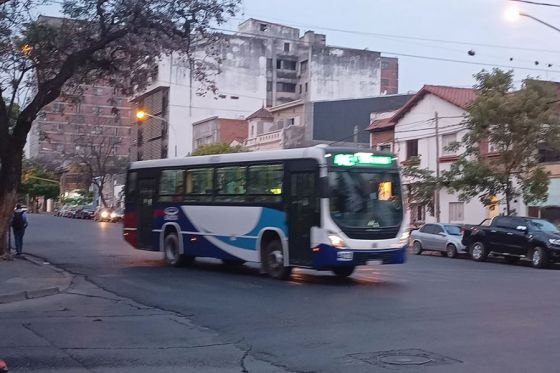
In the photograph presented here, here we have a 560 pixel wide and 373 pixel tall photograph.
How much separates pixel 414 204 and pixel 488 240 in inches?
530

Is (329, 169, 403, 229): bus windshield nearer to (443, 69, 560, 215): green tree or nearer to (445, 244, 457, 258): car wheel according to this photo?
(445, 244, 457, 258): car wheel

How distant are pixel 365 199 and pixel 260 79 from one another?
224 feet

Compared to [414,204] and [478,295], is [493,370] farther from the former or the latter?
[414,204]

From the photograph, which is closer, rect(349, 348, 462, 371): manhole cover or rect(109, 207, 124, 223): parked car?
rect(349, 348, 462, 371): manhole cover

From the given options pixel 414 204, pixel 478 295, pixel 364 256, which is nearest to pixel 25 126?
pixel 364 256

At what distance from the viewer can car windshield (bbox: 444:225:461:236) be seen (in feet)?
110

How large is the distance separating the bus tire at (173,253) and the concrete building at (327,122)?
36.5 metres

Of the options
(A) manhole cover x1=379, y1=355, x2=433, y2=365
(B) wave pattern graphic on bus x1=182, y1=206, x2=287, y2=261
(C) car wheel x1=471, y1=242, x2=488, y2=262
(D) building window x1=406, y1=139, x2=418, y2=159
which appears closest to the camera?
(A) manhole cover x1=379, y1=355, x2=433, y2=365

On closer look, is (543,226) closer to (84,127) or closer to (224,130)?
(224,130)

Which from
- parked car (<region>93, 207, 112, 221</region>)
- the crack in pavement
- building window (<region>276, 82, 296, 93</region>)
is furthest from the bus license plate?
building window (<region>276, 82, 296, 93</region>)

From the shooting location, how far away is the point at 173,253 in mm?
22766

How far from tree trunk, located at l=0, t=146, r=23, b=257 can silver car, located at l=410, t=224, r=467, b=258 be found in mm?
17811

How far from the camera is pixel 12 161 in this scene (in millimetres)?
22938

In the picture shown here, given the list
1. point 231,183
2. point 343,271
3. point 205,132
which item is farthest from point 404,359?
point 205,132
